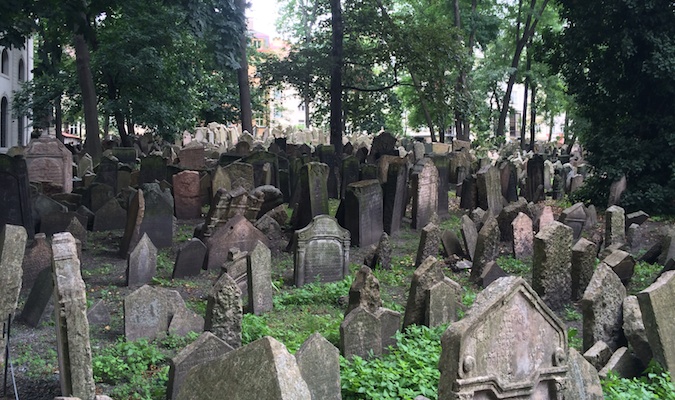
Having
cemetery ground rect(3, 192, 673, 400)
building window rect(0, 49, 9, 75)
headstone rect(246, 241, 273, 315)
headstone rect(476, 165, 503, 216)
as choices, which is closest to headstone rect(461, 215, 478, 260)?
cemetery ground rect(3, 192, 673, 400)

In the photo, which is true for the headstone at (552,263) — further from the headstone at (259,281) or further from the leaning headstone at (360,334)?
the headstone at (259,281)

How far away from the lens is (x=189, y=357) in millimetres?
5844

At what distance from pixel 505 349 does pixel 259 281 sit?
4217mm

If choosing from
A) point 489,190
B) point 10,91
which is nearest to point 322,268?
point 489,190

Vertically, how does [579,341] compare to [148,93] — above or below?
Result: below

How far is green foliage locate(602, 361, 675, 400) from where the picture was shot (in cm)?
579

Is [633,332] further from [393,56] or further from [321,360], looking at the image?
[393,56]

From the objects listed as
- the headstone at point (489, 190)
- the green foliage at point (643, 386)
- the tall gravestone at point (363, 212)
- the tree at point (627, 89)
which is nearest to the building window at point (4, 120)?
the tree at point (627, 89)

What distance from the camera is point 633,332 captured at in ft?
22.3

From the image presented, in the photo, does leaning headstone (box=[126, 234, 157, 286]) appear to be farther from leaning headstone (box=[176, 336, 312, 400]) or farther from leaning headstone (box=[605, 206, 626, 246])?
leaning headstone (box=[605, 206, 626, 246])

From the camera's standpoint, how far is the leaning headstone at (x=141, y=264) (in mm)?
9711

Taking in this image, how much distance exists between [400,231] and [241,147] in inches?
332

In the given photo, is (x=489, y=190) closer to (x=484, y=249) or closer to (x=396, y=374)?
(x=484, y=249)

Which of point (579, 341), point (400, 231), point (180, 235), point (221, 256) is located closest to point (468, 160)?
point (400, 231)
